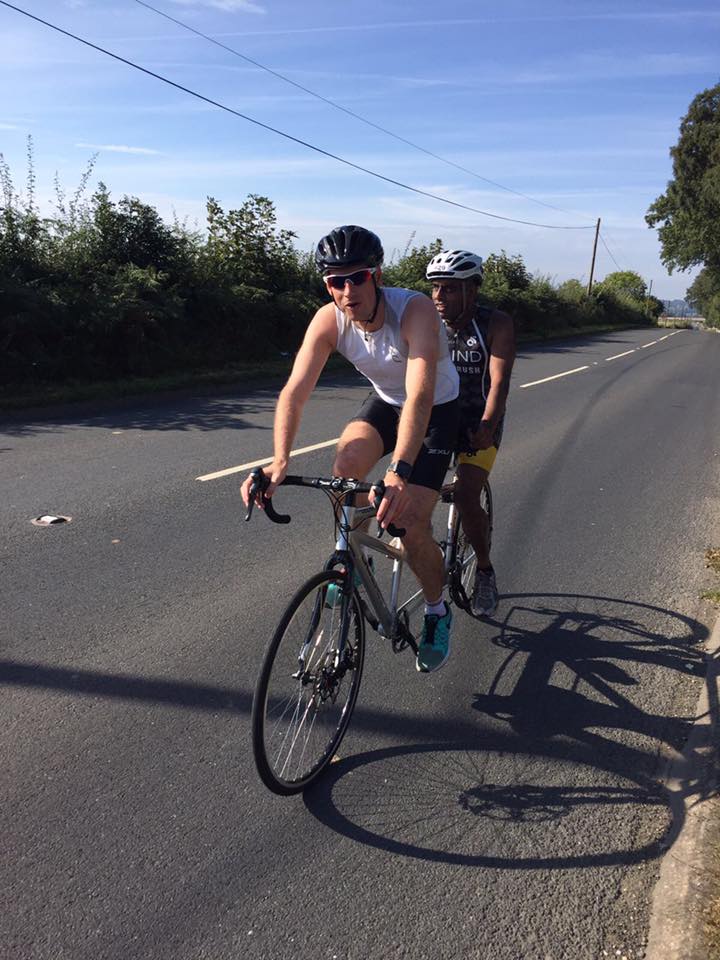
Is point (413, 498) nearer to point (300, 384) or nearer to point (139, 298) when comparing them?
point (300, 384)

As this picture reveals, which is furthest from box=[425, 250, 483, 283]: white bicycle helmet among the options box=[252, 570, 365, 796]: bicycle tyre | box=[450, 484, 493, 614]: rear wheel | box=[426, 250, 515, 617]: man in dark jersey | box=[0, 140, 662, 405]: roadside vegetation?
box=[0, 140, 662, 405]: roadside vegetation

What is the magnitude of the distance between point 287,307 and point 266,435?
936 centimetres

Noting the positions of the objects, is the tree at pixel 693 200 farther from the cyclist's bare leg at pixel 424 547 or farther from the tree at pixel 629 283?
the cyclist's bare leg at pixel 424 547

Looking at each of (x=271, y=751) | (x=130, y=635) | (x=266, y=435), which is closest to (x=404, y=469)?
(x=271, y=751)

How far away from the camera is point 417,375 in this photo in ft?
10.5

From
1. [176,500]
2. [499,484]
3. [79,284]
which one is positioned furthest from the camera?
[79,284]

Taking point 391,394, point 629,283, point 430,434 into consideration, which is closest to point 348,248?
point 391,394

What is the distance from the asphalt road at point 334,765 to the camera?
8.27ft

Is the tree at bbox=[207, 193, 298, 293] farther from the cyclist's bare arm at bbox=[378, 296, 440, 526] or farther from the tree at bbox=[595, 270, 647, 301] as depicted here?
the tree at bbox=[595, 270, 647, 301]

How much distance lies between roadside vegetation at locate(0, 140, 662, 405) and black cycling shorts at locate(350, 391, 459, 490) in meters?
9.03

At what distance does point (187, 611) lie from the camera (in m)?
4.70

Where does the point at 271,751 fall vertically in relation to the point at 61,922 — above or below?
above

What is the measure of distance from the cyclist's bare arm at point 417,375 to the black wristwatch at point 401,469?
0.02 m

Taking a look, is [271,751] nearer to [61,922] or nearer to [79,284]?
[61,922]
